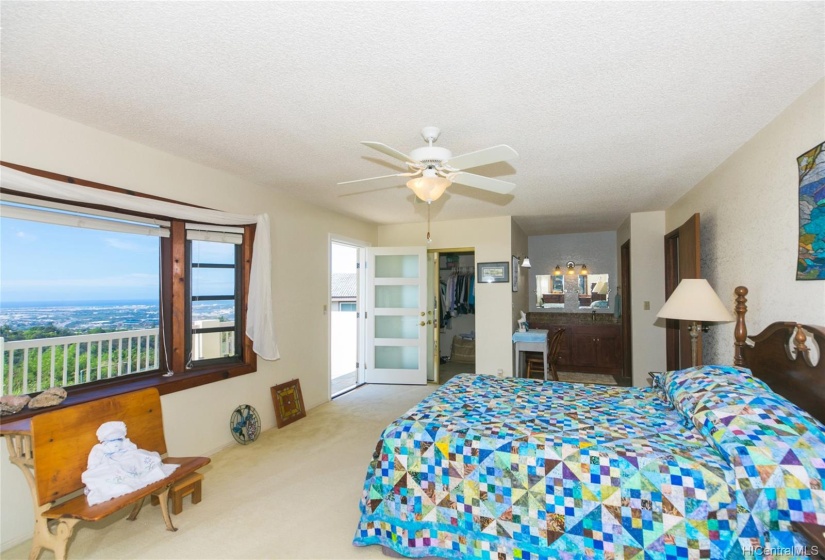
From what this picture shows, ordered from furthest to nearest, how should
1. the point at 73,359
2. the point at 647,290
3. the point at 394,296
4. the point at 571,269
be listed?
1. the point at 571,269
2. the point at 394,296
3. the point at 647,290
4. the point at 73,359

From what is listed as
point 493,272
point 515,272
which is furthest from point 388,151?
point 515,272

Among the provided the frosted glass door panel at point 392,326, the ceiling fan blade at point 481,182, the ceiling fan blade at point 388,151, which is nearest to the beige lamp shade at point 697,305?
the ceiling fan blade at point 481,182

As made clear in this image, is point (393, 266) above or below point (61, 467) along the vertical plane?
above

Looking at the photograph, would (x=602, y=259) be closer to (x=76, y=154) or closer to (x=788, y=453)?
(x=788, y=453)

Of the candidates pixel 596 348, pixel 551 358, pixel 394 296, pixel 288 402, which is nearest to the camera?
pixel 288 402

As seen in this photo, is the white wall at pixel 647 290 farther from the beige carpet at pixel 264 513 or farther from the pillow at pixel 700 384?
the beige carpet at pixel 264 513

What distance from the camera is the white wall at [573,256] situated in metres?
6.78

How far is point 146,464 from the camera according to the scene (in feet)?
7.11

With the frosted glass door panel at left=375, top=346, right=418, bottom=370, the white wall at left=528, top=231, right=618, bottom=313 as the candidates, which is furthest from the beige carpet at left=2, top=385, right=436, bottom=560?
Result: the white wall at left=528, top=231, right=618, bottom=313

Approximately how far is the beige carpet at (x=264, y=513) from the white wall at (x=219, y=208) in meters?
0.29

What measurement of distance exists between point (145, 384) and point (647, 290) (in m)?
5.50

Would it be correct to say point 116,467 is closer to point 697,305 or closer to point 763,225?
point 697,305

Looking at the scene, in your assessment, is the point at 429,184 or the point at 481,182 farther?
the point at 481,182

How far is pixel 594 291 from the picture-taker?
683cm
